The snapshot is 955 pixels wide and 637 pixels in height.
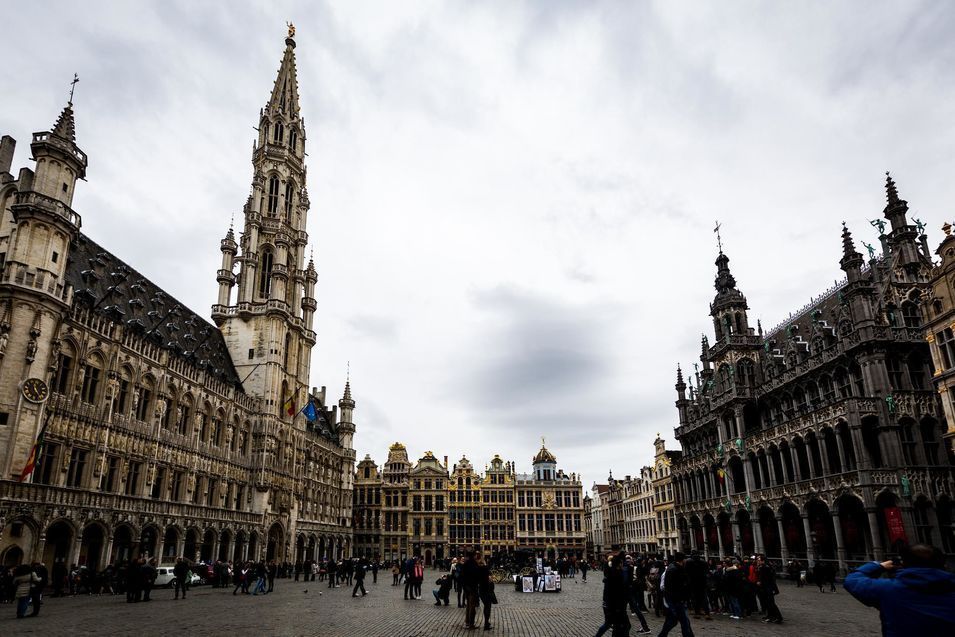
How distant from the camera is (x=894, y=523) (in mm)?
32219

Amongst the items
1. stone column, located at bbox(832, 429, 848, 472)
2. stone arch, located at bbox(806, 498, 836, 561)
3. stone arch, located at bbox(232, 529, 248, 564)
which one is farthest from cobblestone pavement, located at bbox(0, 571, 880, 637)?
stone arch, located at bbox(232, 529, 248, 564)

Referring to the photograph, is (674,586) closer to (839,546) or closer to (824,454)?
(839,546)

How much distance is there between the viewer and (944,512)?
33.3 m

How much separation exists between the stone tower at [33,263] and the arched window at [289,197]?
35.2 m

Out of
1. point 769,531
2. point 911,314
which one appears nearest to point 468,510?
point 769,531

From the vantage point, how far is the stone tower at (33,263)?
91.2ft

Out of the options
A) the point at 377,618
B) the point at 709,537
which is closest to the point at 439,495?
the point at 709,537

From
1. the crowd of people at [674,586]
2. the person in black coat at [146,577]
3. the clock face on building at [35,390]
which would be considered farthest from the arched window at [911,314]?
the clock face on building at [35,390]

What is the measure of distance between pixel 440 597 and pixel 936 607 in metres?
22.2

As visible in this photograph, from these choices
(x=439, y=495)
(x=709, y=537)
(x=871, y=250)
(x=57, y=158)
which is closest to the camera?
(x=57, y=158)

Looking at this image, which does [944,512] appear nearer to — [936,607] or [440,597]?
[440,597]

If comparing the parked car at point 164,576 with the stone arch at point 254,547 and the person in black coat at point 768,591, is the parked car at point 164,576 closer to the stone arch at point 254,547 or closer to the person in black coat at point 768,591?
the stone arch at point 254,547

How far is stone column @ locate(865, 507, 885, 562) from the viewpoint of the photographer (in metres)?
32.9

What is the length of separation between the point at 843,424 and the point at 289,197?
59607 mm
